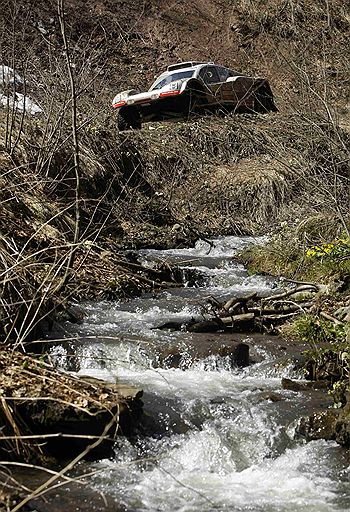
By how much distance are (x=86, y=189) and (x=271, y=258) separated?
12.4 feet

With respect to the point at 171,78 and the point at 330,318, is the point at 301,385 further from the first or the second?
the point at 171,78

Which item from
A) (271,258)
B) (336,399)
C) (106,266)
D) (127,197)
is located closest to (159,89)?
(127,197)

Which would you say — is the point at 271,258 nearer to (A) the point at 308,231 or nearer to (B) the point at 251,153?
(A) the point at 308,231

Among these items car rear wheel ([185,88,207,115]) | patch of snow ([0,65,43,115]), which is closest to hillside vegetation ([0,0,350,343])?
patch of snow ([0,65,43,115])

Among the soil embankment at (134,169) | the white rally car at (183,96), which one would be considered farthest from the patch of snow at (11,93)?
the white rally car at (183,96)

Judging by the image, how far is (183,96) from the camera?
18.3m

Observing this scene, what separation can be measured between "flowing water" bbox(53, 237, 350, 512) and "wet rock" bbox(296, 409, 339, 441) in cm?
7

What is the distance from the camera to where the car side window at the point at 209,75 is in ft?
63.1

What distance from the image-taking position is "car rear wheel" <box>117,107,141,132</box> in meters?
18.5

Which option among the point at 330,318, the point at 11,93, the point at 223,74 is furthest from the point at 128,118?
the point at 330,318

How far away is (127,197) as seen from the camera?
16.4 metres

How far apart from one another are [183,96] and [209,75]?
Answer: 1.55 metres

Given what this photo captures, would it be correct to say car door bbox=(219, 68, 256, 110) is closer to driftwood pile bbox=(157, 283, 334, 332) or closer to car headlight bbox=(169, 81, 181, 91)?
car headlight bbox=(169, 81, 181, 91)

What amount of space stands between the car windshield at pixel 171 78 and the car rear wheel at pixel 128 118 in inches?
27.9
